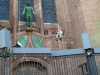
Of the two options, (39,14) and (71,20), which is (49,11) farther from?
(71,20)

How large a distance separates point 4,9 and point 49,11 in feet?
5.31

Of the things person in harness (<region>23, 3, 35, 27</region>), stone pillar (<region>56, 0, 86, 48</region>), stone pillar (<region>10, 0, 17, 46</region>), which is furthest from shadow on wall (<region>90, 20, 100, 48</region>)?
stone pillar (<region>10, 0, 17, 46</region>)

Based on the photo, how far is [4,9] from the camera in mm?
9414

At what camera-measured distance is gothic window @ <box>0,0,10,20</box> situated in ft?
30.3

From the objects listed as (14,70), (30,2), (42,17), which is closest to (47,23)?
(42,17)

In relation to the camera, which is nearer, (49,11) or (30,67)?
(30,67)

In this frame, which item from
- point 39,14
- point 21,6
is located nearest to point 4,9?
point 21,6

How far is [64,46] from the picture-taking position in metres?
8.77

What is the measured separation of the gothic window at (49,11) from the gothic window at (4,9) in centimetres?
131

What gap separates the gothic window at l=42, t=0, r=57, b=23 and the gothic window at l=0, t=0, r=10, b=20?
131 centimetres

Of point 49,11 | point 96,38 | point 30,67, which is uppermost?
point 49,11

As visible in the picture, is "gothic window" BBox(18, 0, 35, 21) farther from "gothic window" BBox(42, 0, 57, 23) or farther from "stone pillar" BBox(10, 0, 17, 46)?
"gothic window" BBox(42, 0, 57, 23)

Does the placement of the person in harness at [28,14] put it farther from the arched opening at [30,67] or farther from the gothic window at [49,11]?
the arched opening at [30,67]

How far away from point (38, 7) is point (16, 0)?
831 mm
